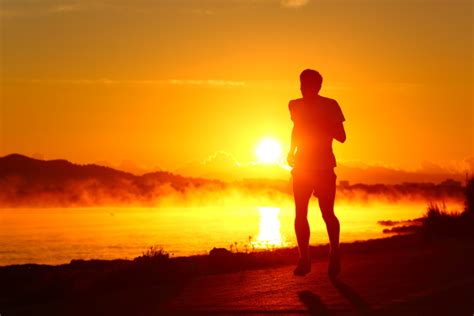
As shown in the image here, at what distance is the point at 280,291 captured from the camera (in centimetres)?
766

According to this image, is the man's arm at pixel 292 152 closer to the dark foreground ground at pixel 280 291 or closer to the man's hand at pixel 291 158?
the man's hand at pixel 291 158

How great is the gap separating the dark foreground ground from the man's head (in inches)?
80.2

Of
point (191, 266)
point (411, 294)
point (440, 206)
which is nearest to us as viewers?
point (411, 294)

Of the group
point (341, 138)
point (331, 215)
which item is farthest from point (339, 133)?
point (331, 215)

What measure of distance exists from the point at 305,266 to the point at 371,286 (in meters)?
1.23

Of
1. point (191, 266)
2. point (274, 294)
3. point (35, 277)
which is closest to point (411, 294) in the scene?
point (274, 294)

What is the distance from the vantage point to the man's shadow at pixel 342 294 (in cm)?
640

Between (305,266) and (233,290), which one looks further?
(305,266)

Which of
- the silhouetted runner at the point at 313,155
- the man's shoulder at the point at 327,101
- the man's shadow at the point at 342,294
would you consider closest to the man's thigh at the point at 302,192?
the silhouetted runner at the point at 313,155

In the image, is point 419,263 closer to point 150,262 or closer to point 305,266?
point 305,266

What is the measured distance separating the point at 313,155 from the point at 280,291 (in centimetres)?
196

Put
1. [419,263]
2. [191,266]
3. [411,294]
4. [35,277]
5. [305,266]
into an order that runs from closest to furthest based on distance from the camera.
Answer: [411,294] → [305,266] → [419,263] → [191,266] → [35,277]

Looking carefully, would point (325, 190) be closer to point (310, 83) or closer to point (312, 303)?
point (310, 83)

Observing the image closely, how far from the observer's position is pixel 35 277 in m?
14.5
